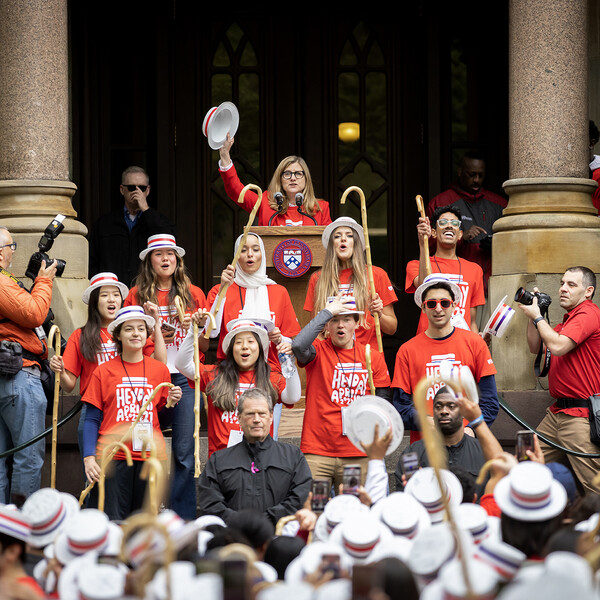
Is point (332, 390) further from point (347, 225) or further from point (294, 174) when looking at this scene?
point (294, 174)

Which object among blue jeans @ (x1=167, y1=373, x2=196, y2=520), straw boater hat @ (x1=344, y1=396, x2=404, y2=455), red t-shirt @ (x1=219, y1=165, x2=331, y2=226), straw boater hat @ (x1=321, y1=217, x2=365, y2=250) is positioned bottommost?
blue jeans @ (x1=167, y1=373, x2=196, y2=520)

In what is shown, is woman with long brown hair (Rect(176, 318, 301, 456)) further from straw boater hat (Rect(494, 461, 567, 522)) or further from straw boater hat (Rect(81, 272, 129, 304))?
straw boater hat (Rect(494, 461, 567, 522))

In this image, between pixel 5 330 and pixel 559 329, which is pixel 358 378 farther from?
pixel 5 330

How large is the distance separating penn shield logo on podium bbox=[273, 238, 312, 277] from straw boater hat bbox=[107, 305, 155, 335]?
1.46 m

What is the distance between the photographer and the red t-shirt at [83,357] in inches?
291

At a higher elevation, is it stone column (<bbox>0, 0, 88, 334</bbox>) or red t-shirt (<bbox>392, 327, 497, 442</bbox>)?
stone column (<bbox>0, 0, 88, 334</bbox>)

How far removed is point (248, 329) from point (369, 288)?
930 millimetres

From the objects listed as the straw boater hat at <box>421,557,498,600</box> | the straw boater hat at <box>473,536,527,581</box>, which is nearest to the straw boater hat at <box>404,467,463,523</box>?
the straw boater hat at <box>473,536,527,581</box>

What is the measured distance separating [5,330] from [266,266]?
6.44 ft

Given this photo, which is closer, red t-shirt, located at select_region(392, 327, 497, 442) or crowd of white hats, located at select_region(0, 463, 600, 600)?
crowd of white hats, located at select_region(0, 463, 600, 600)

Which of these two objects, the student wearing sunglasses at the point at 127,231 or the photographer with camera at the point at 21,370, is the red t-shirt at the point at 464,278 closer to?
the student wearing sunglasses at the point at 127,231

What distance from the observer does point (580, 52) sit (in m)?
9.10

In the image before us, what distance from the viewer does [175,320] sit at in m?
7.71

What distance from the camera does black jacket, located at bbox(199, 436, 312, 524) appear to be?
634 centimetres
